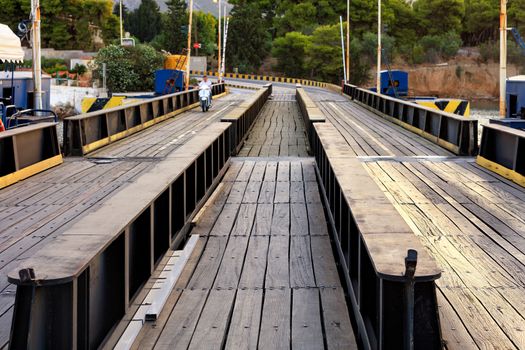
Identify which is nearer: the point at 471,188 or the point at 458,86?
the point at 471,188

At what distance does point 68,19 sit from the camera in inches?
4520

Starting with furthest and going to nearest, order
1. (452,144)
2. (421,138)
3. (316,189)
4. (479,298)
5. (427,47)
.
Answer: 1. (427,47)
2. (421,138)
3. (452,144)
4. (316,189)
5. (479,298)

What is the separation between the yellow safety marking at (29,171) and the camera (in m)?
11.0

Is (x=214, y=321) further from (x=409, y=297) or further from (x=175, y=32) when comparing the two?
(x=175, y=32)

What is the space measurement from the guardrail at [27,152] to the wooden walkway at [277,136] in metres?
5.88

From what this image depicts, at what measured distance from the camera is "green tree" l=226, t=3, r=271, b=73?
10638 centimetres

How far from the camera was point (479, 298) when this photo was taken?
19.5 feet

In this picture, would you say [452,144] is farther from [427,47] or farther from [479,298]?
[427,47]

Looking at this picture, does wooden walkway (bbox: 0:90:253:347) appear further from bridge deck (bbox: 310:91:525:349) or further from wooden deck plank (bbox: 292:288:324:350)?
bridge deck (bbox: 310:91:525:349)

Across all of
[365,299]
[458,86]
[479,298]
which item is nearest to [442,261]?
[479,298]

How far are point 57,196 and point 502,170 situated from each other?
21.2 feet

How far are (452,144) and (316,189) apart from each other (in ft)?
14.3

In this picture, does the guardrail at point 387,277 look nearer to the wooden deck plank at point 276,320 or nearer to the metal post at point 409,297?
the metal post at point 409,297

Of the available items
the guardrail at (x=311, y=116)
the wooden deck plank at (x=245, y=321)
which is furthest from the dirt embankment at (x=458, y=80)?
the wooden deck plank at (x=245, y=321)
